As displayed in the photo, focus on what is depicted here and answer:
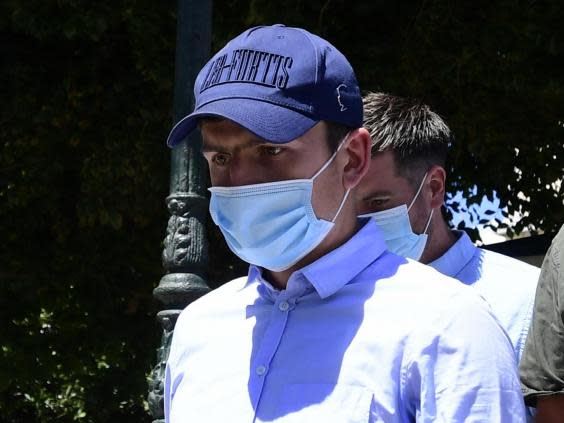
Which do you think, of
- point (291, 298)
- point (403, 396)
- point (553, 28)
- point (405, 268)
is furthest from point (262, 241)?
point (553, 28)

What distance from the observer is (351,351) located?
1.83m

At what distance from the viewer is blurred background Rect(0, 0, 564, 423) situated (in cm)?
695

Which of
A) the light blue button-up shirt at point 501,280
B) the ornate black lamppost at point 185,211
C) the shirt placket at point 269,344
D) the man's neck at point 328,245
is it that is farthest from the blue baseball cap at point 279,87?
the ornate black lamppost at point 185,211

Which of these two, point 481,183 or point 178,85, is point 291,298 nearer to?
point 178,85

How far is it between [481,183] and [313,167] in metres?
6.99

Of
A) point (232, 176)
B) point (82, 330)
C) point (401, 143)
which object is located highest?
point (232, 176)

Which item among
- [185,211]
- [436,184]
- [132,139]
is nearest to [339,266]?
[436,184]

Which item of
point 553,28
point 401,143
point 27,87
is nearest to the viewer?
point 401,143

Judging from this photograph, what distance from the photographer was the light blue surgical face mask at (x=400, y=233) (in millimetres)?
3167

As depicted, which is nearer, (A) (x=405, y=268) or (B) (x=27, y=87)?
(A) (x=405, y=268)

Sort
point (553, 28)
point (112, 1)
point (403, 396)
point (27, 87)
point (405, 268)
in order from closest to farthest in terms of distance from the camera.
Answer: point (403, 396) → point (405, 268) → point (553, 28) → point (112, 1) → point (27, 87)

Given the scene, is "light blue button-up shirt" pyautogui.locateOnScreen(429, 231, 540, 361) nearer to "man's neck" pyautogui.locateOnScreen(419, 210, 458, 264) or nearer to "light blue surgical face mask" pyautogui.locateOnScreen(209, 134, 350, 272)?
"man's neck" pyautogui.locateOnScreen(419, 210, 458, 264)

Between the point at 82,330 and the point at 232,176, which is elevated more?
the point at 232,176

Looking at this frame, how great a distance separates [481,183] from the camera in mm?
8805
